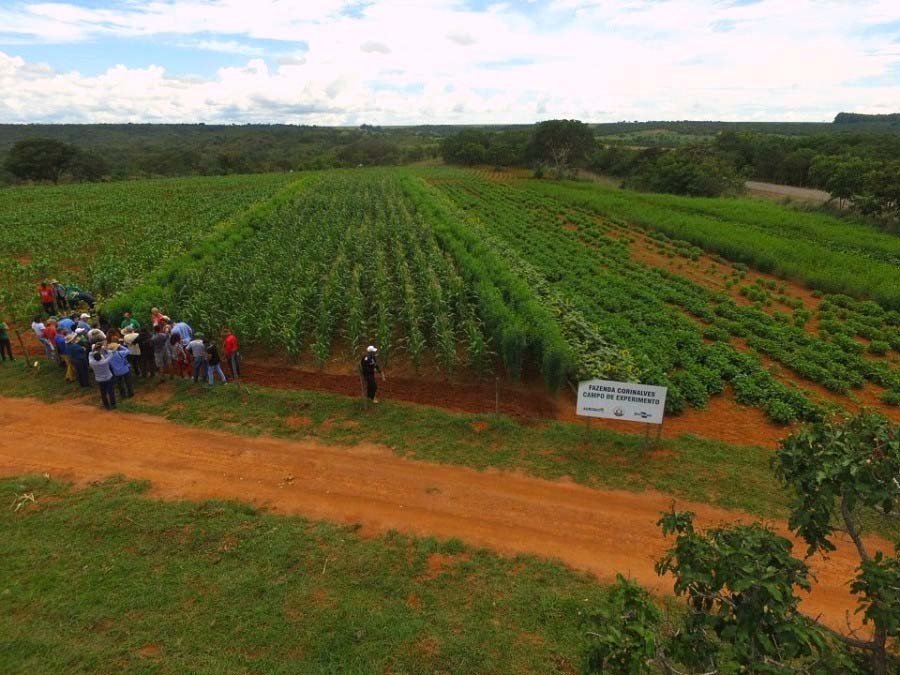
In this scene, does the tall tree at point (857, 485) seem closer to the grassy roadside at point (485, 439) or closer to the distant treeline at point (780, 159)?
the grassy roadside at point (485, 439)

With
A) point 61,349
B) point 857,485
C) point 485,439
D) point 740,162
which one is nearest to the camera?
point 857,485

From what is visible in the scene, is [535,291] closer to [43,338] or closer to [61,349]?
[61,349]

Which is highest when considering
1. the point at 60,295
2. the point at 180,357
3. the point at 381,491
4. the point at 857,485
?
the point at 857,485

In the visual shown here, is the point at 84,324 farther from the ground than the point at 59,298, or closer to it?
farther from the ground

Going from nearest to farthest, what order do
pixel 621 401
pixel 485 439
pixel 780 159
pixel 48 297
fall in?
pixel 621 401
pixel 485 439
pixel 48 297
pixel 780 159

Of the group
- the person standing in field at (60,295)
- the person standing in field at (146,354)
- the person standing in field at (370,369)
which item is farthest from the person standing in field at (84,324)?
the person standing in field at (370,369)

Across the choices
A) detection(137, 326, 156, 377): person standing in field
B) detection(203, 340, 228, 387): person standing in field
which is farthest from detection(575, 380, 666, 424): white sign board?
detection(137, 326, 156, 377): person standing in field

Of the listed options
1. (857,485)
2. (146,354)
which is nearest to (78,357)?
(146,354)
